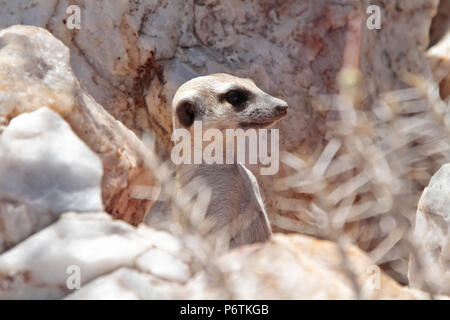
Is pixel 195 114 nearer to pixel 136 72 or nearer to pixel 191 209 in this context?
pixel 191 209

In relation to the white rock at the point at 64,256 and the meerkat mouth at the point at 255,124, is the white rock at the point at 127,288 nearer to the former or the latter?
the white rock at the point at 64,256

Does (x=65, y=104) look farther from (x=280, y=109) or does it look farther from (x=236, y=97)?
(x=280, y=109)

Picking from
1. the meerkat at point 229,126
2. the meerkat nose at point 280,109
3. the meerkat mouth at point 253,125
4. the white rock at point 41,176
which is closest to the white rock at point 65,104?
the white rock at point 41,176

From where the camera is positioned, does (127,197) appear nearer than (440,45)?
Yes

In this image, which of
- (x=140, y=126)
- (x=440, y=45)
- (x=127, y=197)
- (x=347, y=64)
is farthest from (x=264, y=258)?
(x=440, y=45)

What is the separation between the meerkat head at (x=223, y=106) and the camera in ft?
11.7

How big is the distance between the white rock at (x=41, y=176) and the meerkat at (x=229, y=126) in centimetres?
125

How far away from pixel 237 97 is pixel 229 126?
19cm

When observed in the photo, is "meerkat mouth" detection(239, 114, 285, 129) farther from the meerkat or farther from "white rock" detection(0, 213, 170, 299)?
"white rock" detection(0, 213, 170, 299)

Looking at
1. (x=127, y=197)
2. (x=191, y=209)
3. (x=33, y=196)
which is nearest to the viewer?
(x=33, y=196)

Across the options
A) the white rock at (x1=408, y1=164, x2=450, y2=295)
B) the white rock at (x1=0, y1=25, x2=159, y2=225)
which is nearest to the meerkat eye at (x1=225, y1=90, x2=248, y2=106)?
the white rock at (x1=0, y1=25, x2=159, y2=225)
